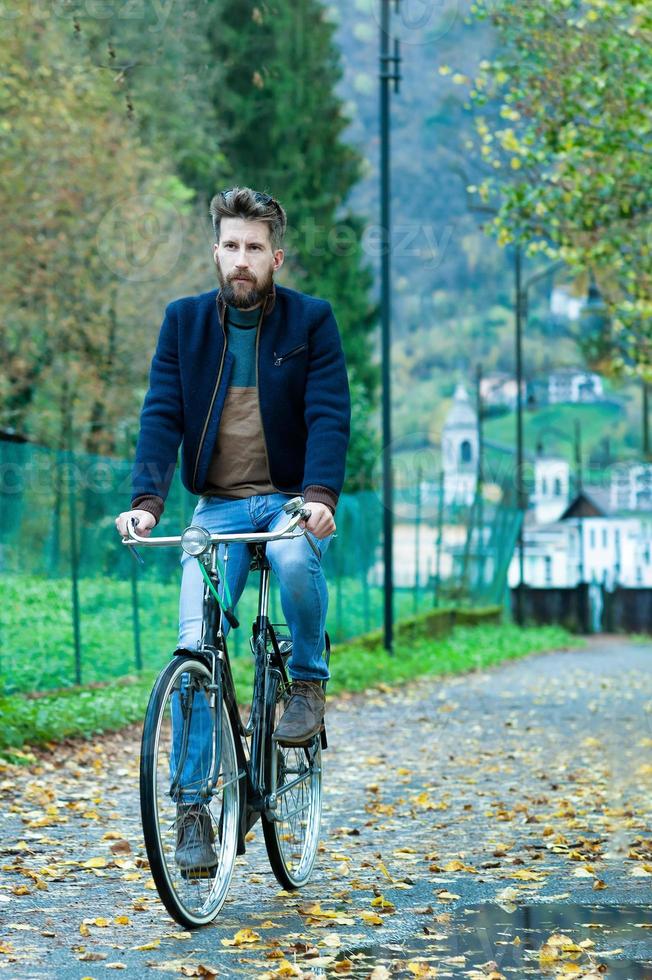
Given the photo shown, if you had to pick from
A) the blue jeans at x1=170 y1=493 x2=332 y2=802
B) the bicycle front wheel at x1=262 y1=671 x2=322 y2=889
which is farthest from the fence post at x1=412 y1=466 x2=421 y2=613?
the blue jeans at x1=170 y1=493 x2=332 y2=802

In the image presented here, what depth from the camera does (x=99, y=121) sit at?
83.1 ft

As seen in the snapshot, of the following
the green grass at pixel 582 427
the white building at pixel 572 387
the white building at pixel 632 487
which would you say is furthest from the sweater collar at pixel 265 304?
the green grass at pixel 582 427

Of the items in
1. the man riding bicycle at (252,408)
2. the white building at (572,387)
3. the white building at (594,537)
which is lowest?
the white building at (594,537)

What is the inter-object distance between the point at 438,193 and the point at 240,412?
4028 inches

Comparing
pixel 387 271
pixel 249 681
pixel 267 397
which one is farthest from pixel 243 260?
pixel 387 271

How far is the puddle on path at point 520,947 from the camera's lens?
4465 mm

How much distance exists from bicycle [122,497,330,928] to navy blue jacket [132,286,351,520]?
28 centimetres

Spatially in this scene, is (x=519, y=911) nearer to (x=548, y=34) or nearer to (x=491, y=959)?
(x=491, y=959)

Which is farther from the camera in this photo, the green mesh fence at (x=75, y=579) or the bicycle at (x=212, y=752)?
the green mesh fence at (x=75, y=579)

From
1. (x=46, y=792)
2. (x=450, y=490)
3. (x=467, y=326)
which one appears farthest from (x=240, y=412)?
(x=467, y=326)

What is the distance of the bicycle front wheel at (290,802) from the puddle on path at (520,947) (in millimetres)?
601

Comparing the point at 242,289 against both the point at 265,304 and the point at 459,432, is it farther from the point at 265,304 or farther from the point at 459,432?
the point at 459,432

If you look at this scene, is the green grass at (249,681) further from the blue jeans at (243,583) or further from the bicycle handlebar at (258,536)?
the bicycle handlebar at (258,536)

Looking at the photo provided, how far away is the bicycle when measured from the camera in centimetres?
471
